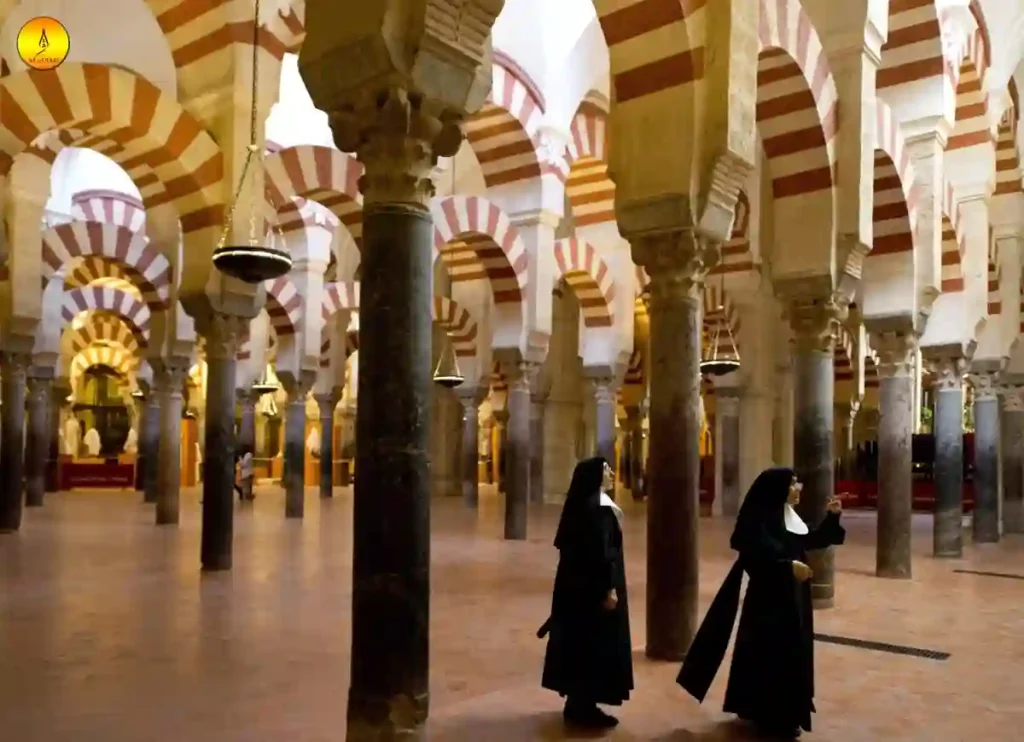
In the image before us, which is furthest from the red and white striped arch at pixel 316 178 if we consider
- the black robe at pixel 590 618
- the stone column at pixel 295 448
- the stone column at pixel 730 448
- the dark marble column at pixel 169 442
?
the black robe at pixel 590 618

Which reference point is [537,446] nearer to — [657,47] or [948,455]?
[948,455]

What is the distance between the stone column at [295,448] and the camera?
1178 centimetres

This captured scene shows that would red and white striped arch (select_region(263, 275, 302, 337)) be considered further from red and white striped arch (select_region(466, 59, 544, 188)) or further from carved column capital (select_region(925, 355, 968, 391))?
carved column capital (select_region(925, 355, 968, 391))

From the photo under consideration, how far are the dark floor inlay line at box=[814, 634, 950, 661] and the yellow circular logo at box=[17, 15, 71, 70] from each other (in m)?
6.11

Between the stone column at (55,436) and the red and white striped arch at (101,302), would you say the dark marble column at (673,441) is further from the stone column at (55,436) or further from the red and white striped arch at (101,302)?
the stone column at (55,436)

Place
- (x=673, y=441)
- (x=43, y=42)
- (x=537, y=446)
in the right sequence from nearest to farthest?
(x=673, y=441) → (x=43, y=42) → (x=537, y=446)

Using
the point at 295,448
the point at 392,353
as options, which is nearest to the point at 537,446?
the point at 295,448

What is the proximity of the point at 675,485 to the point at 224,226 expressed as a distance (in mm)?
3873

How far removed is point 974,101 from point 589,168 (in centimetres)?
402

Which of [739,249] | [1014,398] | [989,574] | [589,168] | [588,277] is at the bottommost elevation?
[989,574]

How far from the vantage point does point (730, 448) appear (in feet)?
43.7

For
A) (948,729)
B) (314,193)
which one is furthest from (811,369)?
(314,193)

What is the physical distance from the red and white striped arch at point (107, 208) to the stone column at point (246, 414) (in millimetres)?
2991

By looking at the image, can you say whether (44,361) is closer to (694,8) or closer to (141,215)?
(141,215)
